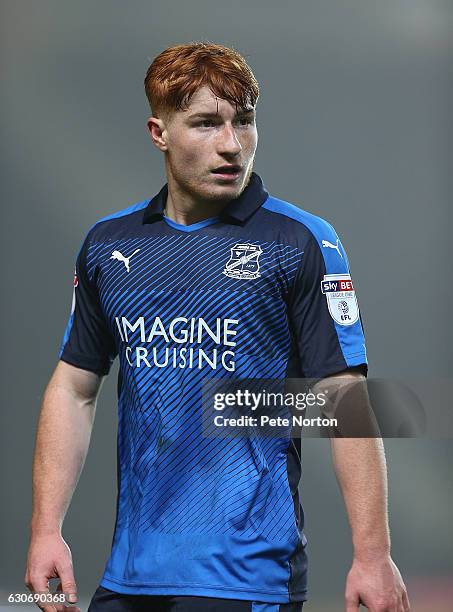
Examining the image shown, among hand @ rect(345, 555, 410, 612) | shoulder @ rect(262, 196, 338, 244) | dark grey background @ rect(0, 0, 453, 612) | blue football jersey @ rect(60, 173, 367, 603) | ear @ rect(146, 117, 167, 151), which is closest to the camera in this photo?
hand @ rect(345, 555, 410, 612)

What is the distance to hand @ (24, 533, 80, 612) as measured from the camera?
6.52ft

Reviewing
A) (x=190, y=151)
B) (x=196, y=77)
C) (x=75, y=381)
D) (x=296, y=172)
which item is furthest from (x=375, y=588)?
(x=296, y=172)

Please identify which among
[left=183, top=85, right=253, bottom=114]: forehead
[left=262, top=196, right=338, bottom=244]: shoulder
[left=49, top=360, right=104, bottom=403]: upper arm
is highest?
[left=183, top=85, right=253, bottom=114]: forehead

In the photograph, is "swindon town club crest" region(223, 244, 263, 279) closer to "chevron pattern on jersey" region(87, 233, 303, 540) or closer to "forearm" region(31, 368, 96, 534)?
"chevron pattern on jersey" region(87, 233, 303, 540)

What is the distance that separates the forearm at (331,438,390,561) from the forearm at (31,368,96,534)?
52 centimetres

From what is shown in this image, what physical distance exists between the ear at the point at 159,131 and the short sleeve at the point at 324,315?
348 mm

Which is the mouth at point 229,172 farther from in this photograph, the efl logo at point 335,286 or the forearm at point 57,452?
the forearm at point 57,452

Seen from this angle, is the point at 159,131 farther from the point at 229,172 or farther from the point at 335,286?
the point at 335,286

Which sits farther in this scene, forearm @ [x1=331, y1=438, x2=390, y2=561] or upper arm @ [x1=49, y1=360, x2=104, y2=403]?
upper arm @ [x1=49, y1=360, x2=104, y2=403]

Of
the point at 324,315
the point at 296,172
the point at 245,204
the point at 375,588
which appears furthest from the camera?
the point at 296,172

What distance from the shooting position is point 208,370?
197cm

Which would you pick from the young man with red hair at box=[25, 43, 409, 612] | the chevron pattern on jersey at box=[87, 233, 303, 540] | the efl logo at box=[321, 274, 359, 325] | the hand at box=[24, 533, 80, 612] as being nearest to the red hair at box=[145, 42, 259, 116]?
the young man with red hair at box=[25, 43, 409, 612]

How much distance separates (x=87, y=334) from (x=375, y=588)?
0.72 metres

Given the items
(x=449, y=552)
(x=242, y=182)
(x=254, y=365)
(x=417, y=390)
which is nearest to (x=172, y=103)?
(x=242, y=182)
